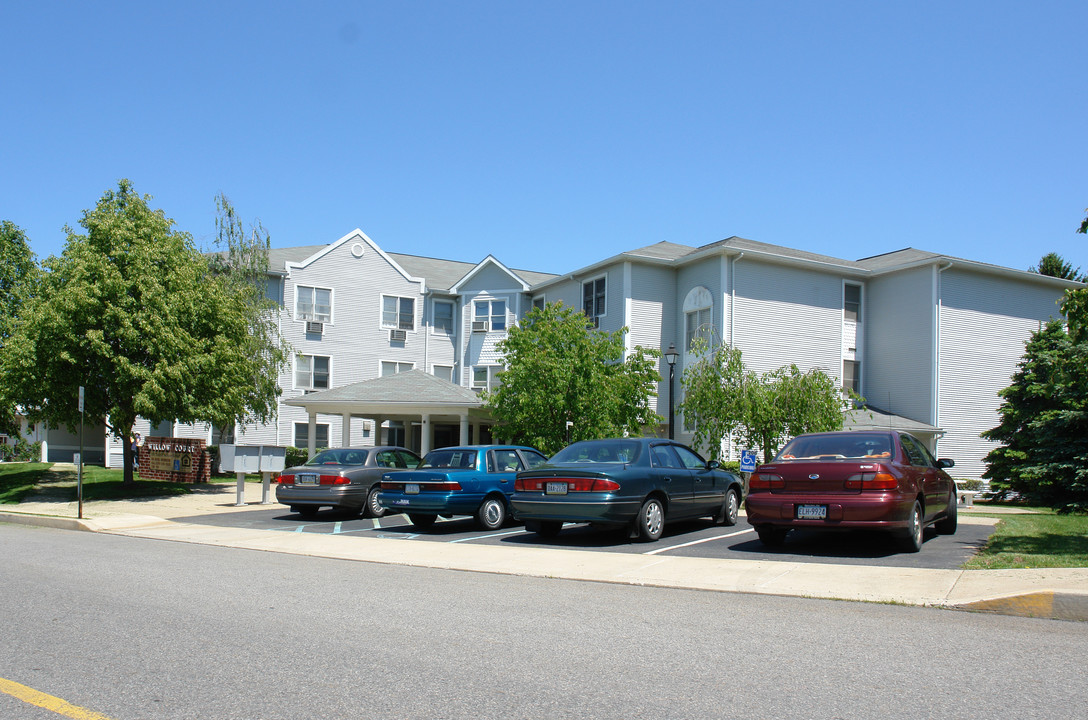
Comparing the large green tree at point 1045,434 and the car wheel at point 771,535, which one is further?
the large green tree at point 1045,434

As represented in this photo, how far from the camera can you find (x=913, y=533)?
10500 millimetres

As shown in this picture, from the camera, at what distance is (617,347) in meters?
25.0

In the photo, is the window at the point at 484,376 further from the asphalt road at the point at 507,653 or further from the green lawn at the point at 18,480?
the asphalt road at the point at 507,653

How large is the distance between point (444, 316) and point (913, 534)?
31.5 meters

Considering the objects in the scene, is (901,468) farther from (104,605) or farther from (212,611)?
(104,605)

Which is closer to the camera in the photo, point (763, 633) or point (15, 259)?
point (763, 633)

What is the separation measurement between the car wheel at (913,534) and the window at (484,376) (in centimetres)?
2694

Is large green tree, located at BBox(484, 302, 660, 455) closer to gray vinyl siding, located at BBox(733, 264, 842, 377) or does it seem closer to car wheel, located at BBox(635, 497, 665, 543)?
gray vinyl siding, located at BBox(733, 264, 842, 377)

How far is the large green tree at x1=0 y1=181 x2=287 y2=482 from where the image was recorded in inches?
953

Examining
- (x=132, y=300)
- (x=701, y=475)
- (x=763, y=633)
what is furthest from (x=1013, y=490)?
(x=132, y=300)

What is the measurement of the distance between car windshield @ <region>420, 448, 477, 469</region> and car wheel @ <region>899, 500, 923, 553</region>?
6817 mm

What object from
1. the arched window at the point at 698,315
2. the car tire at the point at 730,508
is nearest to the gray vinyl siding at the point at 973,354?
the arched window at the point at 698,315

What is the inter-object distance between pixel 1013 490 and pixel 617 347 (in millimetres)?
12395

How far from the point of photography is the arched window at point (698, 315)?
3008 centimetres
